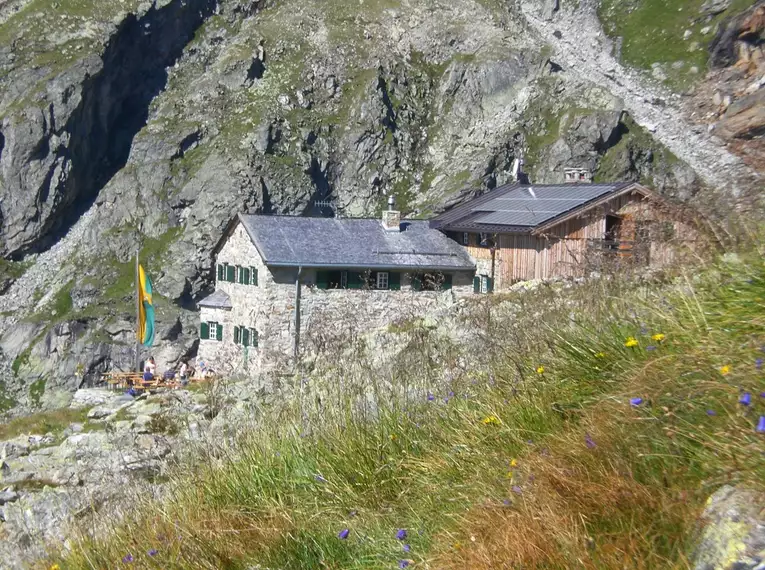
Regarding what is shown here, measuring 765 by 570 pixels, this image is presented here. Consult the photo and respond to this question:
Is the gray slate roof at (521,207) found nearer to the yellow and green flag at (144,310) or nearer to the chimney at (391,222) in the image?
the chimney at (391,222)

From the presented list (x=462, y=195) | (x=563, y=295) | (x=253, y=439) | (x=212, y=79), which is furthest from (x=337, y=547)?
(x=212, y=79)

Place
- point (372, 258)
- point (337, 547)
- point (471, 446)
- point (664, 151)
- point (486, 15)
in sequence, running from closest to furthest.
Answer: point (337, 547)
point (471, 446)
point (372, 258)
point (664, 151)
point (486, 15)

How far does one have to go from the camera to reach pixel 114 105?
301ft

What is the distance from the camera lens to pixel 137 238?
261 feet

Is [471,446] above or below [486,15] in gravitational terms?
below

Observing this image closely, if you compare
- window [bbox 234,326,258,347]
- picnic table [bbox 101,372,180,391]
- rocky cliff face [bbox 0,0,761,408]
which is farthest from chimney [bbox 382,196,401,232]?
rocky cliff face [bbox 0,0,761,408]

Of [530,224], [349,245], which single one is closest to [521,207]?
[530,224]

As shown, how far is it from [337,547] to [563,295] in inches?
198

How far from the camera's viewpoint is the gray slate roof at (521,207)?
38150mm

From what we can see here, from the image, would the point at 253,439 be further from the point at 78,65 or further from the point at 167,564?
the point at 78,65

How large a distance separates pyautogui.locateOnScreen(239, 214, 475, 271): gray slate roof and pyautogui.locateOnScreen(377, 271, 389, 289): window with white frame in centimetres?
54

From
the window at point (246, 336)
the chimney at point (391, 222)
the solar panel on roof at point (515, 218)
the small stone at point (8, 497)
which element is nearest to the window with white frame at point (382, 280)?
the chimney at point (391, 222)

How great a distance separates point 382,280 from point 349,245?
8.11 feet

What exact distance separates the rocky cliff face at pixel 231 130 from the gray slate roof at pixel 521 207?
95.8ft
